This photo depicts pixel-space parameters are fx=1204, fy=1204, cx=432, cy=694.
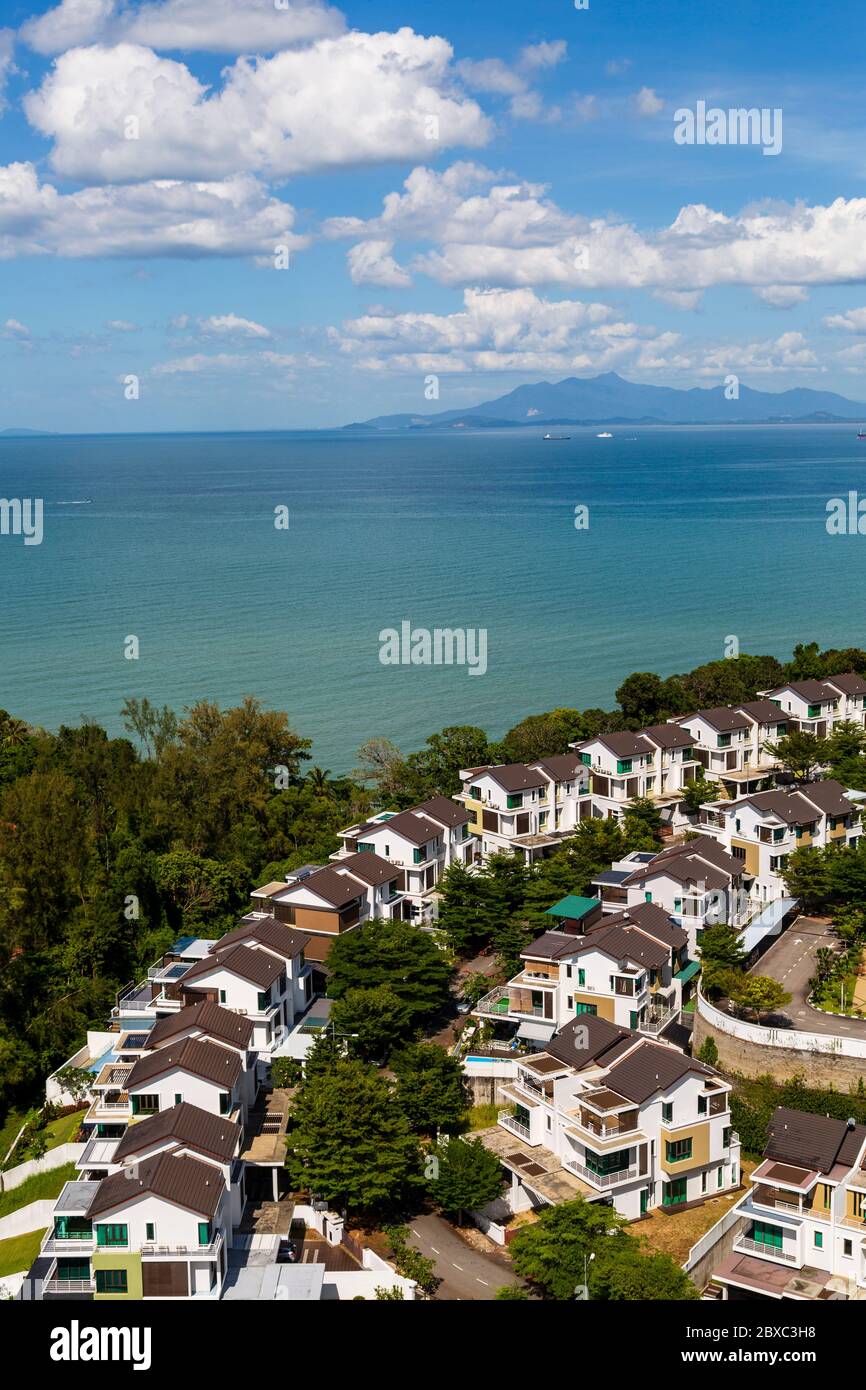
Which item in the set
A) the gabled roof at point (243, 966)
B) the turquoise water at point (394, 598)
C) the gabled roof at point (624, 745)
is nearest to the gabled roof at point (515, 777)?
the gabled roof at point (624, 745)

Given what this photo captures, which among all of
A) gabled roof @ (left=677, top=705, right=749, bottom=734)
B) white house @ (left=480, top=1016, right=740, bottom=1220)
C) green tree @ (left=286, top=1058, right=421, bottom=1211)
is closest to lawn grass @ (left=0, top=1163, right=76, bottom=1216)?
green tree @ (left=286, top=1058, right=421, bottom=1211)

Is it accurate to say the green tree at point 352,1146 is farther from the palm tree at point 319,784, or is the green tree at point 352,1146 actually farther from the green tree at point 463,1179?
the palm tree at point 319,784

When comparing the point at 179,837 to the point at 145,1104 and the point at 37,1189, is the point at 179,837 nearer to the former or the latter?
the point at 37,1189

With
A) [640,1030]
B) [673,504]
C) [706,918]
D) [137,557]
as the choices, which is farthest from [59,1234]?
[673,504]

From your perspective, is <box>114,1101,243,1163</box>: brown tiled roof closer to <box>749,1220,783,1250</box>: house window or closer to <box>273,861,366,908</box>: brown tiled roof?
<box>749,1220,783,1250</box>: house window

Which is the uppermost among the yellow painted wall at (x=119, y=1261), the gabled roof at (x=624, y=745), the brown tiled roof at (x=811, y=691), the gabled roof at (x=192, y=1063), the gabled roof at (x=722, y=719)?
the brown tiled roof at (x=811, y=691)
